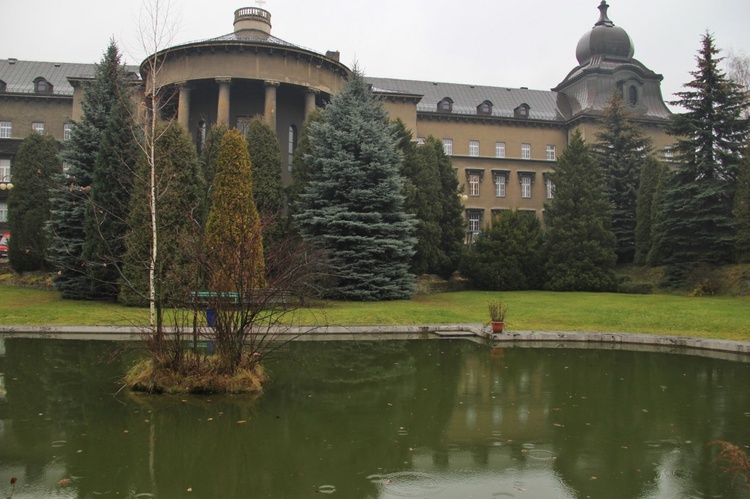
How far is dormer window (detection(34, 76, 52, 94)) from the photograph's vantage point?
44700mm

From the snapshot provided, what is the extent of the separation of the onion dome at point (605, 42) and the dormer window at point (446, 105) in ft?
41.9

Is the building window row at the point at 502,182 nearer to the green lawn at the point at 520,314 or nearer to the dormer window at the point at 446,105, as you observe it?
the dormer window at the point at 446,105

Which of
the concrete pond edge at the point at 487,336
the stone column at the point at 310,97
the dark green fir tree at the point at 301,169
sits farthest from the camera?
the stone column at the point at 310,97

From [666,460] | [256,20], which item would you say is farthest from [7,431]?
[256,20]

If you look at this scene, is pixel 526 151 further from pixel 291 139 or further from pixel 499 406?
pixel 499 406

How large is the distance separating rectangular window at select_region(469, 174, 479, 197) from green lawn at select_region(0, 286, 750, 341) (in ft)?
85.5

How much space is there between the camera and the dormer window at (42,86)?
44.7 m

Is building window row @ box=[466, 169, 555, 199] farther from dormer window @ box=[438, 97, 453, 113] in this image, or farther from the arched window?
the arched window

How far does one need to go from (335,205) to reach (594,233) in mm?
13308

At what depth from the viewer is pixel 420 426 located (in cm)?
709

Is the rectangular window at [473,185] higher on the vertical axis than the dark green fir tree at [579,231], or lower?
higher

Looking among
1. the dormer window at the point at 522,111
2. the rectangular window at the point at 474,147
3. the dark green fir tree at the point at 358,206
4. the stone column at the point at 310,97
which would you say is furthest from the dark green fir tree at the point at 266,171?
the dormer window at the point at 522,111

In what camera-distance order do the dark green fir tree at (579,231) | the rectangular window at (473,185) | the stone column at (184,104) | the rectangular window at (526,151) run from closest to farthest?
the dark green fir tree at (579,231)
the stone column at (184,104)
the rectangular window at (473,185)
the rectangular window at (526,151)

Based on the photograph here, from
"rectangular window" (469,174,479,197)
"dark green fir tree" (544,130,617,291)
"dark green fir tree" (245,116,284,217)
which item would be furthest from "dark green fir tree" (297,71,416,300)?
"rectangular window" (469,174,479,197)
